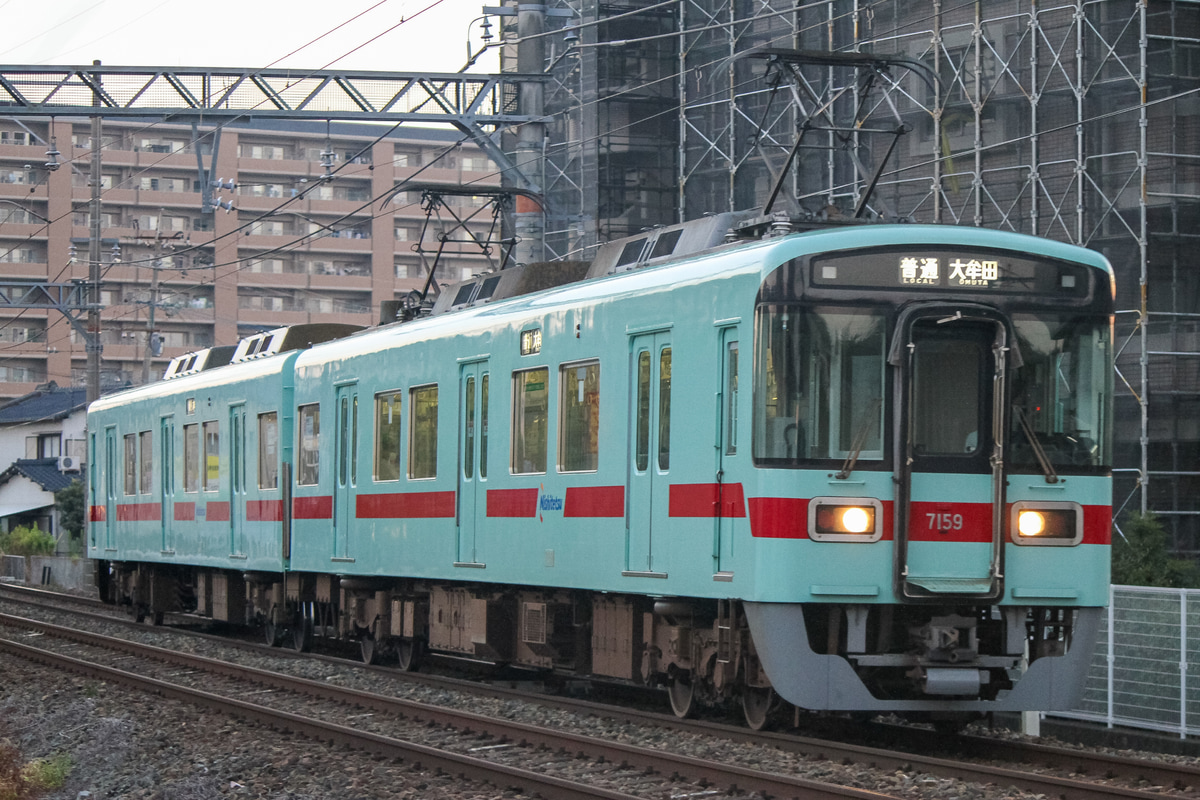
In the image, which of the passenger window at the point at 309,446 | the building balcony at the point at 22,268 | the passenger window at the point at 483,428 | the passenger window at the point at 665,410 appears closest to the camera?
the passenger window at the point at 665,410

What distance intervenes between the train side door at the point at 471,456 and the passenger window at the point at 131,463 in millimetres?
11403

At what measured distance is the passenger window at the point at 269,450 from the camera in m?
18.6

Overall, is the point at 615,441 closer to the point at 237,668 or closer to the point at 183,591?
the point at 237,668

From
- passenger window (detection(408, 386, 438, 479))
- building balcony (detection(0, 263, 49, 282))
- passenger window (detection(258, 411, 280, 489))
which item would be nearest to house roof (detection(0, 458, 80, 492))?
building balcony (detection(0, 263, 49, 282))

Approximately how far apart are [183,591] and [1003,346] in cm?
1622

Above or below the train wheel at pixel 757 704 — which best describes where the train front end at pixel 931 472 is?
above

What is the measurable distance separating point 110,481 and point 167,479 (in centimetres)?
343

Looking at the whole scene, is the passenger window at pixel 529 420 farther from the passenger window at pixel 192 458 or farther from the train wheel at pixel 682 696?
the passenger window at pixel 192 458

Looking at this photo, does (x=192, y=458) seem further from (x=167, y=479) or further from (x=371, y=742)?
(x=371, y=742)

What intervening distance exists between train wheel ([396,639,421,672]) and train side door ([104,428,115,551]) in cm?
1014

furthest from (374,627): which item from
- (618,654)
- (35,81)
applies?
(35,81)

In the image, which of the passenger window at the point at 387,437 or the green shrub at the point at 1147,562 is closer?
the passenger window at the point at 387,437

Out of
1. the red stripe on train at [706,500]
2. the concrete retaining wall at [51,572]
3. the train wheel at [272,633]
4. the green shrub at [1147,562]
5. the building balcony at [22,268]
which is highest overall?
the building balcony at [22,268]

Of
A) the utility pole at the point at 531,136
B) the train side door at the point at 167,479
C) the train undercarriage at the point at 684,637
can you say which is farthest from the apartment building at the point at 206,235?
the train undercarriage at the point at 684,637
